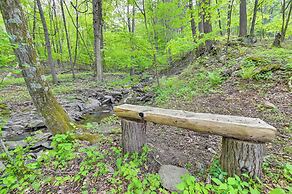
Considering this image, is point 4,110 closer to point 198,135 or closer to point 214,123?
point 198,135

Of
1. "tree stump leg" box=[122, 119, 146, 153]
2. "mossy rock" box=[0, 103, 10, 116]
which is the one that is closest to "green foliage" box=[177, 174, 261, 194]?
"tree stump leg" box=[122, 119, 146, 153]

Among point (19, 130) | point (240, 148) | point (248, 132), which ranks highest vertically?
point (248, 132)

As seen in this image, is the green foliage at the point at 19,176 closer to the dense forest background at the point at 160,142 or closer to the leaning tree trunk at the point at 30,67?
the dense forest background at the point at 160,142

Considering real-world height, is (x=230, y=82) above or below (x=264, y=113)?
above

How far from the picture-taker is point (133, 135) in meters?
2.56

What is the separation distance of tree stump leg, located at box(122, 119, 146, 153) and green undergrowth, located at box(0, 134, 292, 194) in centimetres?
10

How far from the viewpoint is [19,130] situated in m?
4.80

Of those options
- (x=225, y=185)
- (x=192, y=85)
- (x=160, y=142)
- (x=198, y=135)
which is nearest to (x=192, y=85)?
(x=192, y=85)

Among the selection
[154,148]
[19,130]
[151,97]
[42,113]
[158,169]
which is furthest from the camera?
[151,97]

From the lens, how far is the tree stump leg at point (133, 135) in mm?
2555

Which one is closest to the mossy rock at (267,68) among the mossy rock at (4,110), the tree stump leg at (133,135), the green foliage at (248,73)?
the green foliage at (248,73)

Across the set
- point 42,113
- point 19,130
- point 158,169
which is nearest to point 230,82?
point 158,169

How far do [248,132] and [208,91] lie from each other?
4066 millimetres

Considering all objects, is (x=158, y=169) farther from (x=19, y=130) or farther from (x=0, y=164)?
(x=19, y=130)
